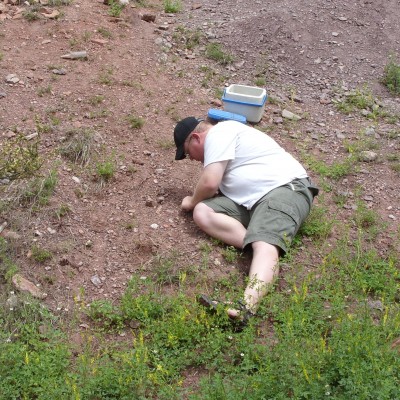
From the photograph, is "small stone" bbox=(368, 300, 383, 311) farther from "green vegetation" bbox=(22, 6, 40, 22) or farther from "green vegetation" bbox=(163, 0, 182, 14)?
"green vegetation" bbox=(163, 0, 182, 14)

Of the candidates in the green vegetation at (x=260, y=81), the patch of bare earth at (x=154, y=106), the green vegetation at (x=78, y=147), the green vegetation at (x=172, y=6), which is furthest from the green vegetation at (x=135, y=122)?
the green vegetation at (x=172, y=6)

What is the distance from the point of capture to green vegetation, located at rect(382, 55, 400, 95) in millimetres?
6645

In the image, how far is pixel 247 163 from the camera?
14.9ft

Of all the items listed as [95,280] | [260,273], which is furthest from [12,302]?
[260,273]

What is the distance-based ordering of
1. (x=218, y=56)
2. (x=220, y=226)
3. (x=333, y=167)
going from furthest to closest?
(x=218, y=56) → (x=333, y=167) → (x=220, y=226)

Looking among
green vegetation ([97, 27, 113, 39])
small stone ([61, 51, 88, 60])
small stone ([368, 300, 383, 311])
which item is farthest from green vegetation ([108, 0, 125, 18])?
small stone ([368, 300, 383, 311])

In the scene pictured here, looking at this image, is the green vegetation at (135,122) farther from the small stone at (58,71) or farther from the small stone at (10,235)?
the small stone at (10,235)

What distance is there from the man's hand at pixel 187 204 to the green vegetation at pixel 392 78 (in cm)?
298

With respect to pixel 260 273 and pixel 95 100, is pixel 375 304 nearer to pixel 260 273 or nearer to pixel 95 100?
pixel 260 273

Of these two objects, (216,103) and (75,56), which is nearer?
(216,103)

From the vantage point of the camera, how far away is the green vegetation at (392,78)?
6.64 metres

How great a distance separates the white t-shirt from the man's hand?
23 cm

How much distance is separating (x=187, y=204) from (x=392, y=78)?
312 cm

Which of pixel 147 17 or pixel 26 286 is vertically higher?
pixel 147 17
